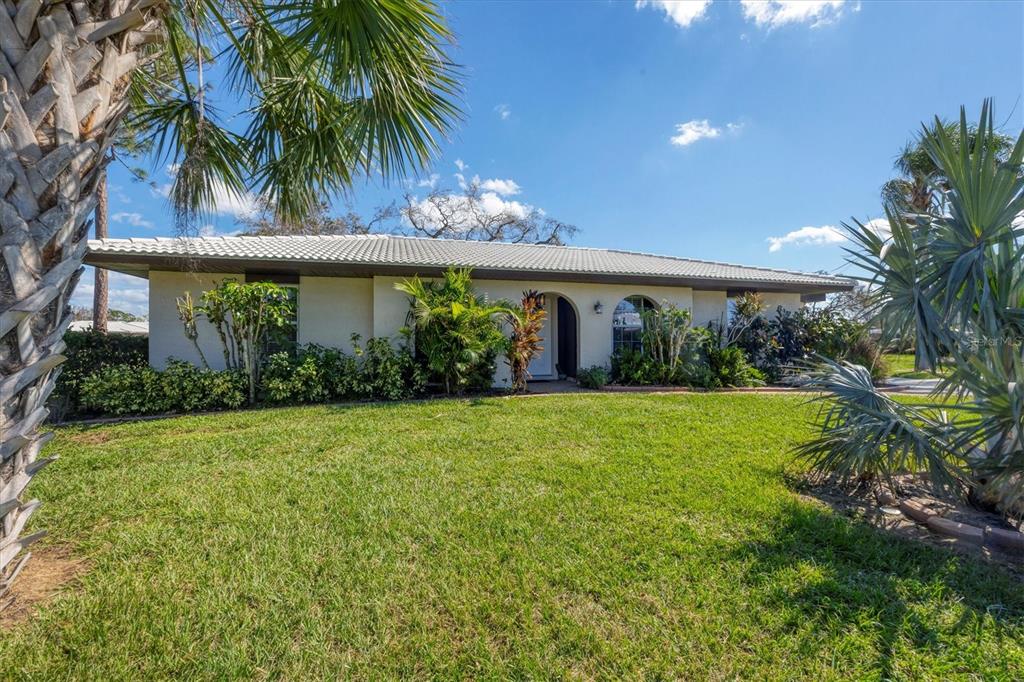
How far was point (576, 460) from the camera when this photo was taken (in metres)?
5.04

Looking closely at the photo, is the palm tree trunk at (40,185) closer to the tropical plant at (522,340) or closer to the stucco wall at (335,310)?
the tropical plant at (522,340)

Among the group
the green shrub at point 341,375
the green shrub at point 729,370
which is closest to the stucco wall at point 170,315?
the green shrub at point 341,375

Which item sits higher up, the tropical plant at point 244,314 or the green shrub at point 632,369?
the tropical plant at point 244,314

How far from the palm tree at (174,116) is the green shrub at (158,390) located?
14.2 feet

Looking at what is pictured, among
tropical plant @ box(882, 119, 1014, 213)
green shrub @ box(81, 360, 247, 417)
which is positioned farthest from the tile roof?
tropical plant @ box(882, 119, 1014, 213)

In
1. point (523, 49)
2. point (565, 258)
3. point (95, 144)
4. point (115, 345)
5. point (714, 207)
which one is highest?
point (523, 49)

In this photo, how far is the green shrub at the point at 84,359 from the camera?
297 inches

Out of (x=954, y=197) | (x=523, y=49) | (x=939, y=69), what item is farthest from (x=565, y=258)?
(x=954, y=197)

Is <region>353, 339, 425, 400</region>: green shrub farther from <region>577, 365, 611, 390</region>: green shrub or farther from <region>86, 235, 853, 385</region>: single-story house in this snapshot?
<region>577, 365, 611, 390</region>: green shrub

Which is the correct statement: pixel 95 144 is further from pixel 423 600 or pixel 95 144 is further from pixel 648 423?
pixel 648 423

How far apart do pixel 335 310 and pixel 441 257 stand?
10.6 ft

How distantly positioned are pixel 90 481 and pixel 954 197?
941cm

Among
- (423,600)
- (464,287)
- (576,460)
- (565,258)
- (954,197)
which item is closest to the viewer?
(423,600)

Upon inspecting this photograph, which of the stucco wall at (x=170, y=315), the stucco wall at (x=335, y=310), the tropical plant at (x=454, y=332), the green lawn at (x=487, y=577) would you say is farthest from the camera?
the stucco wall at (x=335, y=310)
